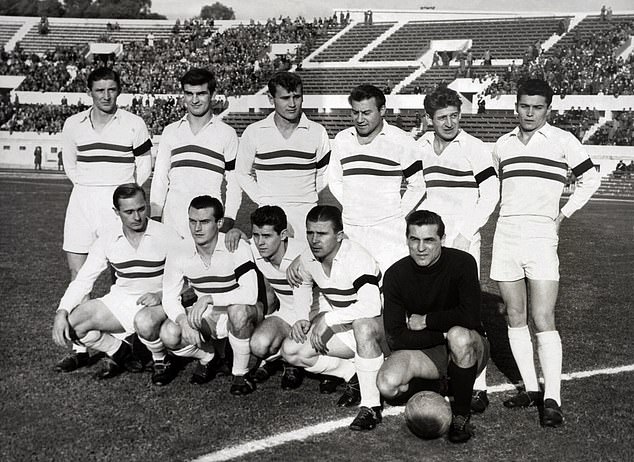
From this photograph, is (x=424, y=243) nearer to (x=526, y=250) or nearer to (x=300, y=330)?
(x=526, y=250)

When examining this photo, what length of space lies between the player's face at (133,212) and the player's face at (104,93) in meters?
0.91

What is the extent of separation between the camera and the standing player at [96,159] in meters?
5.82

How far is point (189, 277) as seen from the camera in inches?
211

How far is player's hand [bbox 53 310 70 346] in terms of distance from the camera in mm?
5086

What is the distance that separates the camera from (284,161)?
562cm

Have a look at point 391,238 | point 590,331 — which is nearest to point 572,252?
point 590,331

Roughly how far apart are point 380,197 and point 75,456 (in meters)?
2.78

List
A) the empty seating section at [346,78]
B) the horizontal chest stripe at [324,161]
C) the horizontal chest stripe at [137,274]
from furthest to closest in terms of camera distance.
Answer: the empty seating section at [346,78] → the horizontal chest stripe at [324,161] → the horizontal chest stripe at [137,274]

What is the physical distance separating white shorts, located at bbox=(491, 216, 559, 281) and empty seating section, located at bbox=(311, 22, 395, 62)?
39.4 meters

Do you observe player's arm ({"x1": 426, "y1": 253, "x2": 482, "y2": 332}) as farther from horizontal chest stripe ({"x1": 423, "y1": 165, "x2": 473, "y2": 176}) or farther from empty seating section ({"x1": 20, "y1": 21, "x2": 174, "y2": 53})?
empty seating section ({"x1": 20, "y1": 21, "x2": 174, "y2": 53})

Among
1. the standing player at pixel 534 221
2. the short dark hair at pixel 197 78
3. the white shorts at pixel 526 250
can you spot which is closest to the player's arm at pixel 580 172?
the standing player at pixel 534 221

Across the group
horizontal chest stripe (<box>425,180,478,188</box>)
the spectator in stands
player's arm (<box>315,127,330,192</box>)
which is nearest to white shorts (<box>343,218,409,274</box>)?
horizontal chest stripe (<box>425,180,478,188</box>)

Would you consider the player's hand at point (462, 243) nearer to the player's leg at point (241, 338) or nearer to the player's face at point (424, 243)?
the player's face at point (424, 243)

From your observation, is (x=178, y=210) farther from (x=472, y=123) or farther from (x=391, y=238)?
(x=472, y=123)
